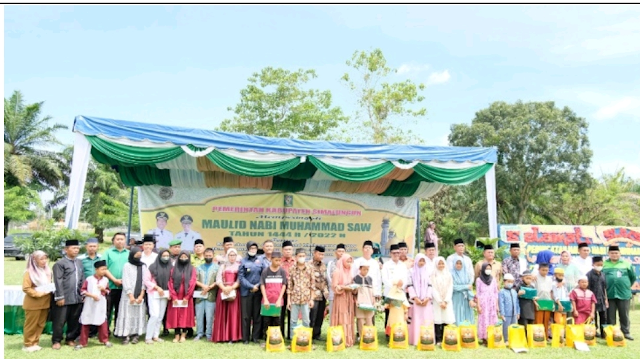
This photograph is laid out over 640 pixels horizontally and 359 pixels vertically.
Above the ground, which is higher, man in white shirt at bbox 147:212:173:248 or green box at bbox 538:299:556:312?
man in white shirt at bbox 147:212:173:248

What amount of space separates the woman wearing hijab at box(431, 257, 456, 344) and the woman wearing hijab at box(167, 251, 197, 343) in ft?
8.95

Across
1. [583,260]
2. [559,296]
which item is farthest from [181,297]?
[583,260]

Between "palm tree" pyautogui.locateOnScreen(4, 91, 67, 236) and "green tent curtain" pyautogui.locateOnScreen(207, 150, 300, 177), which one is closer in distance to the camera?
"green tent curtain" pyautogui.locateOnScreen(207, 150, 300, 177)

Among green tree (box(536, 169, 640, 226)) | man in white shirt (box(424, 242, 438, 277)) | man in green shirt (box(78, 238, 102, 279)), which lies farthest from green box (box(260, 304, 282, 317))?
green tree (box(536, 169, 640, 226))

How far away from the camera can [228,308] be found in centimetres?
598

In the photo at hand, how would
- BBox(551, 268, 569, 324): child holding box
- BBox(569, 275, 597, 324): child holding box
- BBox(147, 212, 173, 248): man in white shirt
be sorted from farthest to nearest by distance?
1. BBox(147, 212, 173, 248): man in white shirt
2. BBox(569, 275, 597, 324): child holding box
3. BBox(551, 268, 569, 324): child holding box

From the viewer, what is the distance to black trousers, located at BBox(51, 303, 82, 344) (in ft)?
18.0

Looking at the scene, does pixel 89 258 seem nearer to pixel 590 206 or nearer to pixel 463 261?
pixel 463 261

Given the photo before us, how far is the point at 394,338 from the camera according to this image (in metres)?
5.75

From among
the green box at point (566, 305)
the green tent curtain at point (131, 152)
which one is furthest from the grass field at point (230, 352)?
the green tent curtain at point (131, 152)

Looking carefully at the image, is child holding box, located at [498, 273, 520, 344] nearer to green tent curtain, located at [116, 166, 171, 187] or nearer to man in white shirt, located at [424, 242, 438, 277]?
man in white shirt, located at [424, 242, 438, 277]

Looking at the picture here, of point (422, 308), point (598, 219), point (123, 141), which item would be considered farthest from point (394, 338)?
point (598, 219)

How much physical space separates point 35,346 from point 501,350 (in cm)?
485

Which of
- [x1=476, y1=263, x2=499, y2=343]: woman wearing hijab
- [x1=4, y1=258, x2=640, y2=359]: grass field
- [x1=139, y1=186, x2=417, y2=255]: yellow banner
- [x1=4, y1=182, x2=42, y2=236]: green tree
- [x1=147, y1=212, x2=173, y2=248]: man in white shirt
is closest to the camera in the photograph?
[x1=4, y1=258, x2=640, y2=359]: grass field
